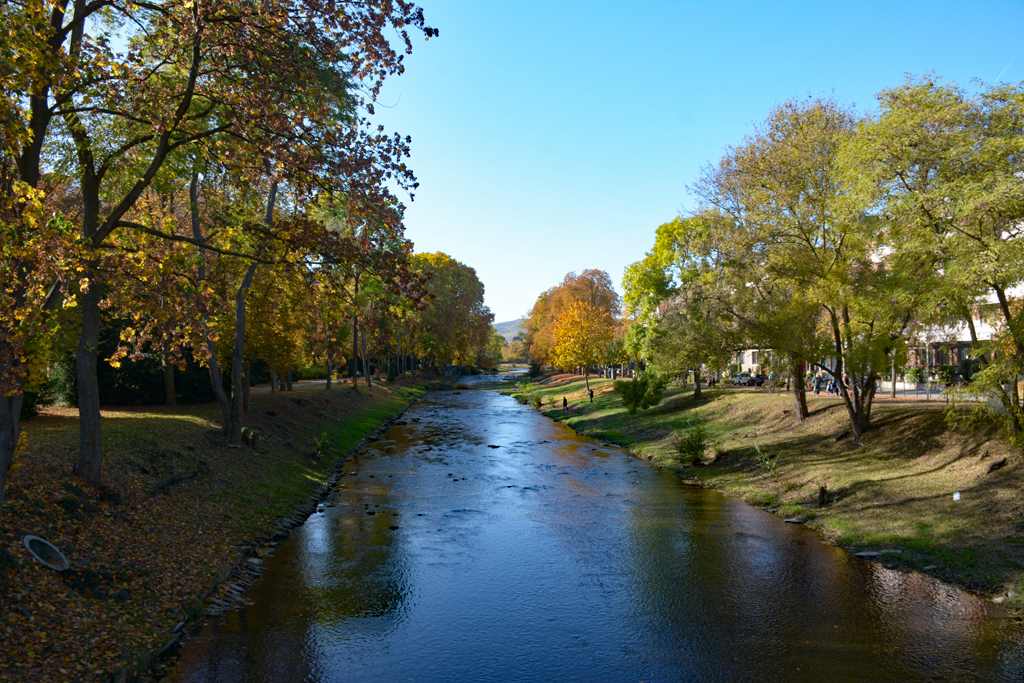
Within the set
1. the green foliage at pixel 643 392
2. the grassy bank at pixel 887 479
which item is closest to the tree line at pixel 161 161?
the grassy bank at pixel 887 479

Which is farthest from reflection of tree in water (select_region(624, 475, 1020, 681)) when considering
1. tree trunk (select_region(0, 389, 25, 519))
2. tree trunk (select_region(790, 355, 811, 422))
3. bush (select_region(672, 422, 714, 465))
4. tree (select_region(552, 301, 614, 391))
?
tree (select_region(552, 301, 614, 391))

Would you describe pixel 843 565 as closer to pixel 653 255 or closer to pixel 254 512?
pixel 254 512

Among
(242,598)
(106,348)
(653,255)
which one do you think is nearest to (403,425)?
(106,348)

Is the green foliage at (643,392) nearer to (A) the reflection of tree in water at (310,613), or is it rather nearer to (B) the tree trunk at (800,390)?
(B) the tree trunk at (800,390)

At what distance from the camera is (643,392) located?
41906mm

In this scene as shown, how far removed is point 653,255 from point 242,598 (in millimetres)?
43133

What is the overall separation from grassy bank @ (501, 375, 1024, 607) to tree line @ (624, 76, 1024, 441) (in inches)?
54.7

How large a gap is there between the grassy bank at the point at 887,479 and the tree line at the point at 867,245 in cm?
139

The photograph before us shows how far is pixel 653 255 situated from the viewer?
5091cm

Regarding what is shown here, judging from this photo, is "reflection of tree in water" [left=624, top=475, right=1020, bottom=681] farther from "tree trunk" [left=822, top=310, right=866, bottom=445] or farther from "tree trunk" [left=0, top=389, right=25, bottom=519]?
"tree trunk" [left=0, top=389, right=25, bottom=519]

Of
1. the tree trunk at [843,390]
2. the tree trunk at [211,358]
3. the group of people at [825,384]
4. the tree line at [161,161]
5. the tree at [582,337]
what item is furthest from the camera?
the tree at [582,337]

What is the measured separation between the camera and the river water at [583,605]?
10062 mm

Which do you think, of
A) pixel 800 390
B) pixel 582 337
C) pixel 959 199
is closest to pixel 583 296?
pixel 582 337

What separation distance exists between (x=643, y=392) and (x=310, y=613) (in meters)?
32.3
